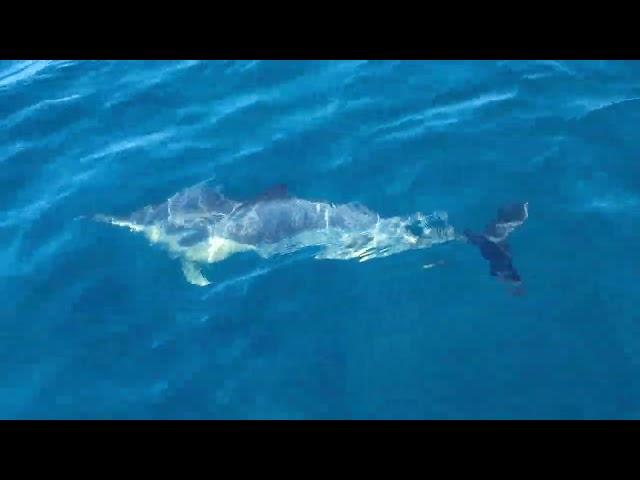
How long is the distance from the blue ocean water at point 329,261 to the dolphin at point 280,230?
386 millimetres

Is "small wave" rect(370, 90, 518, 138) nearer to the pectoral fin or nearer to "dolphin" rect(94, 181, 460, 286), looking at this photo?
"dolphin" rect(94, 181, 460, 286)

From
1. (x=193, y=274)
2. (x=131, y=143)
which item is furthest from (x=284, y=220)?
(x=131, y=143)

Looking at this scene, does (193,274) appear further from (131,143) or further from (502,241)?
(502,241)

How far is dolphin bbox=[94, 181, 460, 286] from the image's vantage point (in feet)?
53.2

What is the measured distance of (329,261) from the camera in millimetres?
16078

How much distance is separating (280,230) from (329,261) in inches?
61.5

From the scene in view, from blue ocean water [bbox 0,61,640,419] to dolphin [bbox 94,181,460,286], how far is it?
39 cm

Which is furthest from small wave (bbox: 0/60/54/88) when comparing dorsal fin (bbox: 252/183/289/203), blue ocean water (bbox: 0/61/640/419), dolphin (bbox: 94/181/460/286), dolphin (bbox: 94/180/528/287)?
dorsal fin (bbox: 252/183/289/203)

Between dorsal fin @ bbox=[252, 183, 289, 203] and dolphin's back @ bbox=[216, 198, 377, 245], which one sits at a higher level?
dorsal fin @ bbox=[252, 183, 289, 203]

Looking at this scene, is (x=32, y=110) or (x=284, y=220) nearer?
(x=284, y=220)

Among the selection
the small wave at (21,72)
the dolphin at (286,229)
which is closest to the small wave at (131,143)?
the dolphin at (286,229)

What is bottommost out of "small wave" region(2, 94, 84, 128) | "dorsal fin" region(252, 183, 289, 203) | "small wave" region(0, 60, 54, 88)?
"dorsal fin" region(252, 183, 289, 203)

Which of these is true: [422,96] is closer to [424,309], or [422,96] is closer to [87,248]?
[424,309]

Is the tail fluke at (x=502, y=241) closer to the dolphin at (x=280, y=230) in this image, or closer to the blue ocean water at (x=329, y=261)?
the blue ocean water at (x=329, y=261)
